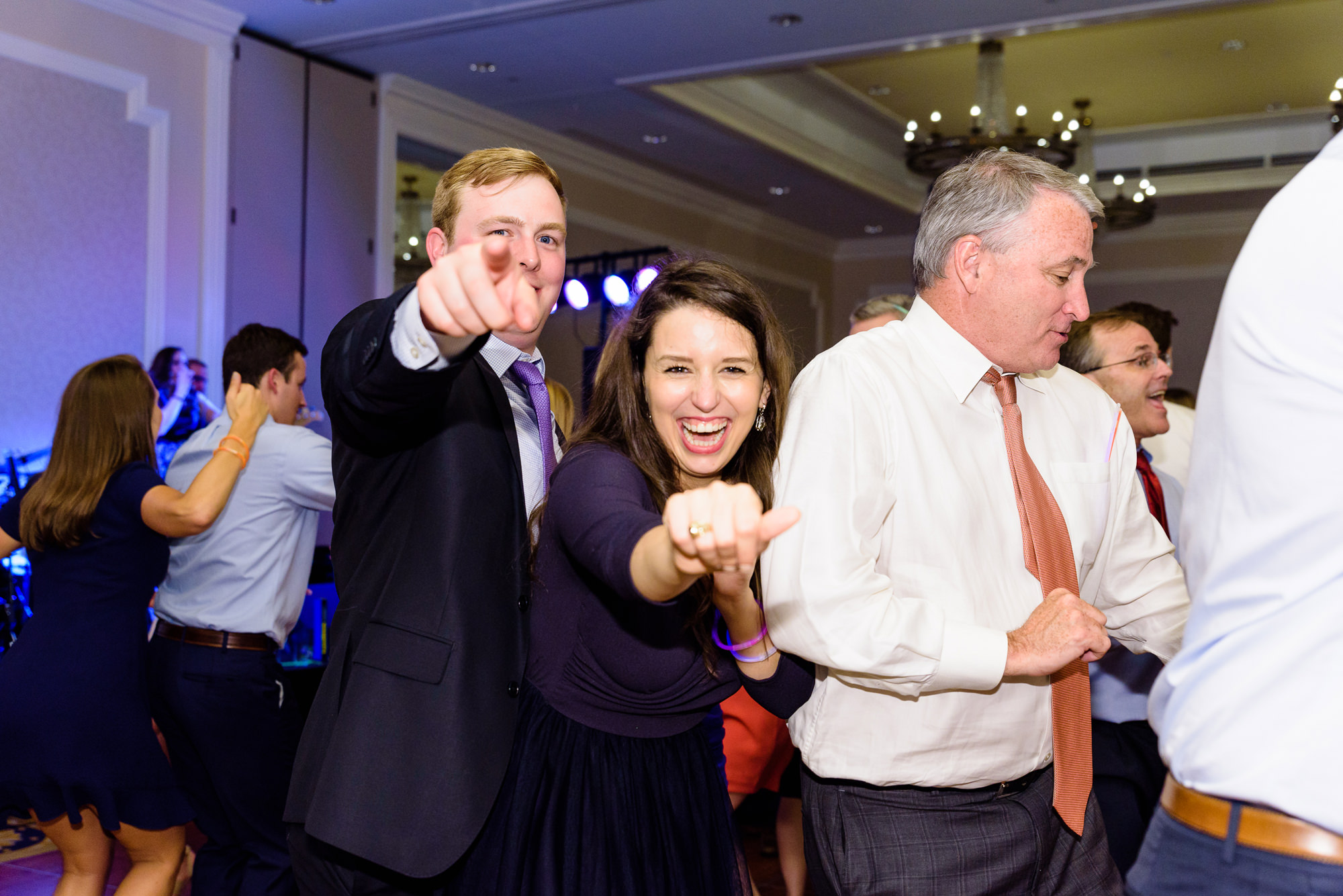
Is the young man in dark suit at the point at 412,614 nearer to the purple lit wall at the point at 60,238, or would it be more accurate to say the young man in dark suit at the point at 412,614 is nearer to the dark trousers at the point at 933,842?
the dark trousers at the point at 933,842

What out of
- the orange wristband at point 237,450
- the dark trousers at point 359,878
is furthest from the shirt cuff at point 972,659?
the orange wristband at point 237,450

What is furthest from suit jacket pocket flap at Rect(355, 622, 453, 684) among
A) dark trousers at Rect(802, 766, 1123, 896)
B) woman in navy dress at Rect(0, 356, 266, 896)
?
woman in navy dress at Rect(0, 356, 266, 896)

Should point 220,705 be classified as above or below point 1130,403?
below

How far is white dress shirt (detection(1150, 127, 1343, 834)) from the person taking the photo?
1.01m

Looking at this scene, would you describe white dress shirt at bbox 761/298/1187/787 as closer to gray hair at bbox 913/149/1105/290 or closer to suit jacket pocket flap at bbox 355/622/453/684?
gray hair at bbox 913/149/1105/290

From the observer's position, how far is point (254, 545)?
10.4ft

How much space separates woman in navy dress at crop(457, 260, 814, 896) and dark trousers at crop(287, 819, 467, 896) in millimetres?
41

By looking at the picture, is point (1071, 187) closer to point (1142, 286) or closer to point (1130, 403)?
point (1130, 403)

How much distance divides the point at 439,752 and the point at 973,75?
756 centimetres

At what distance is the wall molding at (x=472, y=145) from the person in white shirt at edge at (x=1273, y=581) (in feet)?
19.8

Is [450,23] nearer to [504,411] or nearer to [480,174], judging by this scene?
[480,174]

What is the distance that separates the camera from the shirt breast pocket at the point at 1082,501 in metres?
1.84

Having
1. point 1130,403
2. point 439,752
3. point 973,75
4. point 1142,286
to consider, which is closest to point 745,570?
point 439,752

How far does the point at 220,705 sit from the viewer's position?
3.08m
